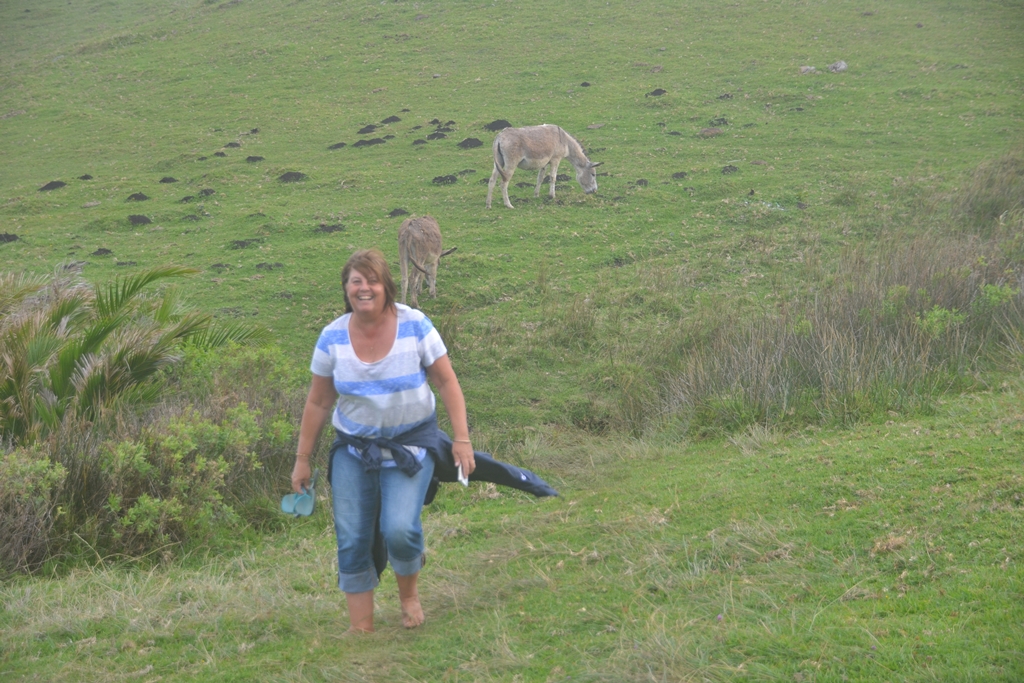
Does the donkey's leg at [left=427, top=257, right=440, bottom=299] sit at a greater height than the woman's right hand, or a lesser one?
lesser

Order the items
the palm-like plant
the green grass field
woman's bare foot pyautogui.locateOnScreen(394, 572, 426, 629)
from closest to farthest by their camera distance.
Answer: the green grass field, woman's bare foot pyautogui.locateOnScreen(394, 572, 426, 629), the palm-like plant

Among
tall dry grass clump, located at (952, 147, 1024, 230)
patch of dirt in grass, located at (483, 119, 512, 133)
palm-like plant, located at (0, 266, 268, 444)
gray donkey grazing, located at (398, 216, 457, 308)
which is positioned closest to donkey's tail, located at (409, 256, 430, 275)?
gray donkey grazing, located at (398, 216, 457, 308)

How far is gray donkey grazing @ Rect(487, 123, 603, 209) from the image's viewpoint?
20.7 metres

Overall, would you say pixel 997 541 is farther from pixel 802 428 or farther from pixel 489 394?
pixel 489 394

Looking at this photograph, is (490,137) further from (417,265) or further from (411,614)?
(411,614)

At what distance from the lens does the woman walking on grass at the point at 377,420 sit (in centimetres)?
509

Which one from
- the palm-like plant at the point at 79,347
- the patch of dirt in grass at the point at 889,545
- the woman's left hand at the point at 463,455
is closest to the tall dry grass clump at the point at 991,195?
the patch of dirt in grass at the point at 889,545

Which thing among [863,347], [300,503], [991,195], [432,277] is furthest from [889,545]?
[991,195]

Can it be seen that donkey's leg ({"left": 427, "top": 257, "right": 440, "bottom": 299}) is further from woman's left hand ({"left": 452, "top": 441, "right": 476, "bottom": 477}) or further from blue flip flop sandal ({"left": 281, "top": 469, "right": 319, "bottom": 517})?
woman's left hand ({"left": 452, "top": 441, "right": 476, "bottom": 477})

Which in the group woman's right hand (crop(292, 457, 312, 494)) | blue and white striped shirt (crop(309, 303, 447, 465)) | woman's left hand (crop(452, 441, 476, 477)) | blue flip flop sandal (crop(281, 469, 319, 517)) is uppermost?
blue and white striped shirt (crop(309, 303, 447, 465))

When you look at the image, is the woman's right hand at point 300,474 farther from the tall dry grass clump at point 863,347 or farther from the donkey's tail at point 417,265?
the donkey's tail at point 417,265

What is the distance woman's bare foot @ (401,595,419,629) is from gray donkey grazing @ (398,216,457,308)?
32.1 ft

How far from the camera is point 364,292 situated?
16.7ft

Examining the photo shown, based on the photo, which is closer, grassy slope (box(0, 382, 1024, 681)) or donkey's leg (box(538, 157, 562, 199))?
grassy slope (box(0, 382, 1024, 681))
